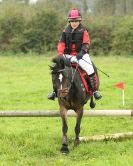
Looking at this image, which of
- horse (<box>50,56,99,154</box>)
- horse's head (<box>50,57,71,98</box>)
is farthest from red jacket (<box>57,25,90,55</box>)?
horse's head (<box>50,57,71,98</box>)

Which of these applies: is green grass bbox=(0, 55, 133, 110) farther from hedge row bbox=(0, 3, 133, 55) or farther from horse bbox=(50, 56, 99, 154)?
hedge row bbox=(0, 3, 133, 55)

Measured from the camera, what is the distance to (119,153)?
844 cm

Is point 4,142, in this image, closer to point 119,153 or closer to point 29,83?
point 119,153

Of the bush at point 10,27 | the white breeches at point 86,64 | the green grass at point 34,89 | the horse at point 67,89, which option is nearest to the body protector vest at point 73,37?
the white breeches at point 86,64

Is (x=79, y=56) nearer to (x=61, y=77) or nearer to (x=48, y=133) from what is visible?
(x=61, y=77)

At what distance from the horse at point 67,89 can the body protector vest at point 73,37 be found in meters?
0.54

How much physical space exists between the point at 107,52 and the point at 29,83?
2221 cm

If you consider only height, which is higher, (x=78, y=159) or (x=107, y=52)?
(x=78, y=159)

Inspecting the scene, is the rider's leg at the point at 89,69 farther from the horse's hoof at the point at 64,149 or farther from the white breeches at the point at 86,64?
the horse's hoof at the point at 64,149

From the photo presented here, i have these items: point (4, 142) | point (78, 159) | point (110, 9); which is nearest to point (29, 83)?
Answer: point (4, 142)

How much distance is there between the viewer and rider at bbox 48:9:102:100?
905 cm

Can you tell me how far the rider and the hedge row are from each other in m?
33.0

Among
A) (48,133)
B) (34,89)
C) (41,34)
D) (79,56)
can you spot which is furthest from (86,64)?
(41,34)

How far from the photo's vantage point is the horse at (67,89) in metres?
8.20
